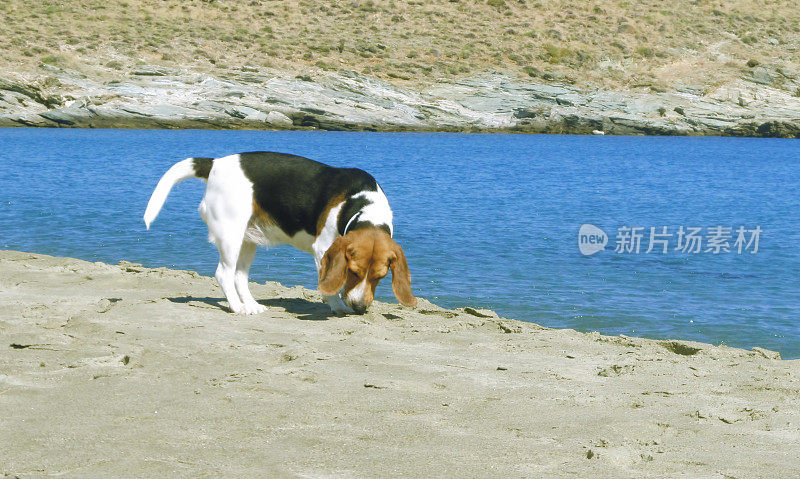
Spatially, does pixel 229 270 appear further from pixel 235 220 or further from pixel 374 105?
pixel 374 105

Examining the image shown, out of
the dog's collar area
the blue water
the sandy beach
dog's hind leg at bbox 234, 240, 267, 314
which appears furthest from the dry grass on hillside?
the sandy beach

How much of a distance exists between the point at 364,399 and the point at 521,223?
41.7 feet

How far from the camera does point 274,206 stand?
731 centimetres

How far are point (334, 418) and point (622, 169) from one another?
28.8 metres

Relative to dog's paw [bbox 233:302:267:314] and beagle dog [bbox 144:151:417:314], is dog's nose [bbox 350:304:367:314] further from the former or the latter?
dog's paw [bbox 233:302:267:314]

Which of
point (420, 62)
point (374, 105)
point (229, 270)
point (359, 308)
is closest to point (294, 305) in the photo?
point (229, 270)

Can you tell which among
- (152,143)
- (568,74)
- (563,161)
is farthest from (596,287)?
(568,74)

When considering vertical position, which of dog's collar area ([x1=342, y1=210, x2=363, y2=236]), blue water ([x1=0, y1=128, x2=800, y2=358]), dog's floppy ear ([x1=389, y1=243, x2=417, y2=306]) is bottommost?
blue water ([x1=0, y1=128, x2=800, y2=358])

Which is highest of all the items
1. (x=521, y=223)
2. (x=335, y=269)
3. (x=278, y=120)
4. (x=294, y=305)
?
(x=335, y=269)

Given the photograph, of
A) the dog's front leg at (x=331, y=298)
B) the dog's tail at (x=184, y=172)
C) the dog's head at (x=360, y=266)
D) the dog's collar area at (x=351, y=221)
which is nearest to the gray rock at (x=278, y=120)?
the dog's tail at (x=184, y=172)

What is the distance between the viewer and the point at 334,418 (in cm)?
417

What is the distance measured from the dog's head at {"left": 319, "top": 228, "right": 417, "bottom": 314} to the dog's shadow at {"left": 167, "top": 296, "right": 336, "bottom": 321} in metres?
0.58

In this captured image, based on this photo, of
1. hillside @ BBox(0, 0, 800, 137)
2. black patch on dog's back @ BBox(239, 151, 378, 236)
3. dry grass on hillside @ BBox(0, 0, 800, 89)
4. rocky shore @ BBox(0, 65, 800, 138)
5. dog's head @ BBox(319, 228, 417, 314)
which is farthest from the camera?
dry grass on hillside @ BBox(0, 0, 800, 89)

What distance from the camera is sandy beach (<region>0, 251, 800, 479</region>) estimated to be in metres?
3.59
